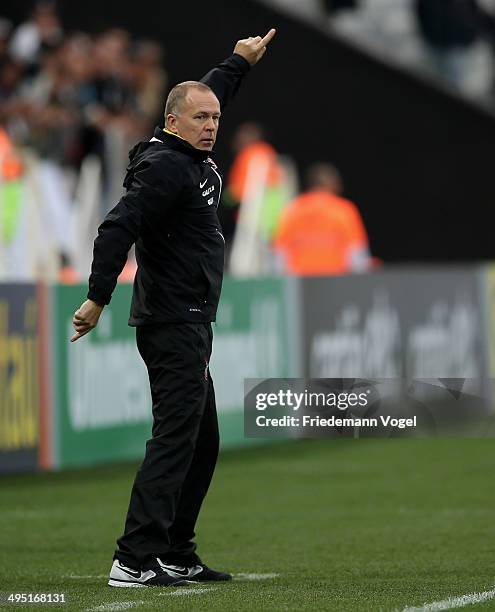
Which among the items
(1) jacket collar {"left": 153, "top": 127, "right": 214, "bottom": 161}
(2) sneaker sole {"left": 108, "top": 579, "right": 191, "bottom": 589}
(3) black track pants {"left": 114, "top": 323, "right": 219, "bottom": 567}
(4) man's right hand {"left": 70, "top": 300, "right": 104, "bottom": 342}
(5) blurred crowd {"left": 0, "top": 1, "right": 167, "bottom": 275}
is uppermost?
(5) blurred crowd {"left": 0, "top": 1, "right": 167, "bottom": 275}

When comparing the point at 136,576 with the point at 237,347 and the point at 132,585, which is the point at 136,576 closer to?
the point at 132,585

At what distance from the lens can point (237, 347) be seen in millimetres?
15281

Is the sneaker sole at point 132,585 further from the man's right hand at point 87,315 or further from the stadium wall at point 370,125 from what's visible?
the stadium wall at point 370,125

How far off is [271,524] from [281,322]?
6.16 meters

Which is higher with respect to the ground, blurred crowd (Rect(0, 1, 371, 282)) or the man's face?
blurred crowd (Rect(0, 1, 371, 282))

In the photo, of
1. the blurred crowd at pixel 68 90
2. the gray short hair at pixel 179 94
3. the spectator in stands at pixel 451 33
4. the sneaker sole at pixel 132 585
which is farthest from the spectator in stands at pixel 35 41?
the sneaker sole at pixel 132 585

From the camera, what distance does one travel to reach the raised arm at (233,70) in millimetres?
7859

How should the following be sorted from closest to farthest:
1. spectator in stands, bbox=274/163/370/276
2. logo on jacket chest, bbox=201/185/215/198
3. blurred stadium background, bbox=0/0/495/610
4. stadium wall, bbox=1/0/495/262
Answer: logo on jacket chest, bbox=201/185/215/198, blurred stadium background, bbox=0/0/495/610, spectator in stands, bbox=274/163/370/276, stadium wall, bbox=1/0/495/262

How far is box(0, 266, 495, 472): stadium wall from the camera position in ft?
41.9

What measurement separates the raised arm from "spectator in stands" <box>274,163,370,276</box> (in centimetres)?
1045

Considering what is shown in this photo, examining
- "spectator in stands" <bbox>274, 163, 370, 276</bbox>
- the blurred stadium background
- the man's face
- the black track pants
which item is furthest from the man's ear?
"spectator in stands" <bbox>274, 163, 370, 276</bbox>

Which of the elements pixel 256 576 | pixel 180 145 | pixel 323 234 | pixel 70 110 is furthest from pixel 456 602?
pixel 70 110

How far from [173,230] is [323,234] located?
11481 millimetres

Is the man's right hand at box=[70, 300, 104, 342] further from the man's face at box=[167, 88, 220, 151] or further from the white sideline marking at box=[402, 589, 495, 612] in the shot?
the white sideline marking at box=[402, 589, 495, 612]
